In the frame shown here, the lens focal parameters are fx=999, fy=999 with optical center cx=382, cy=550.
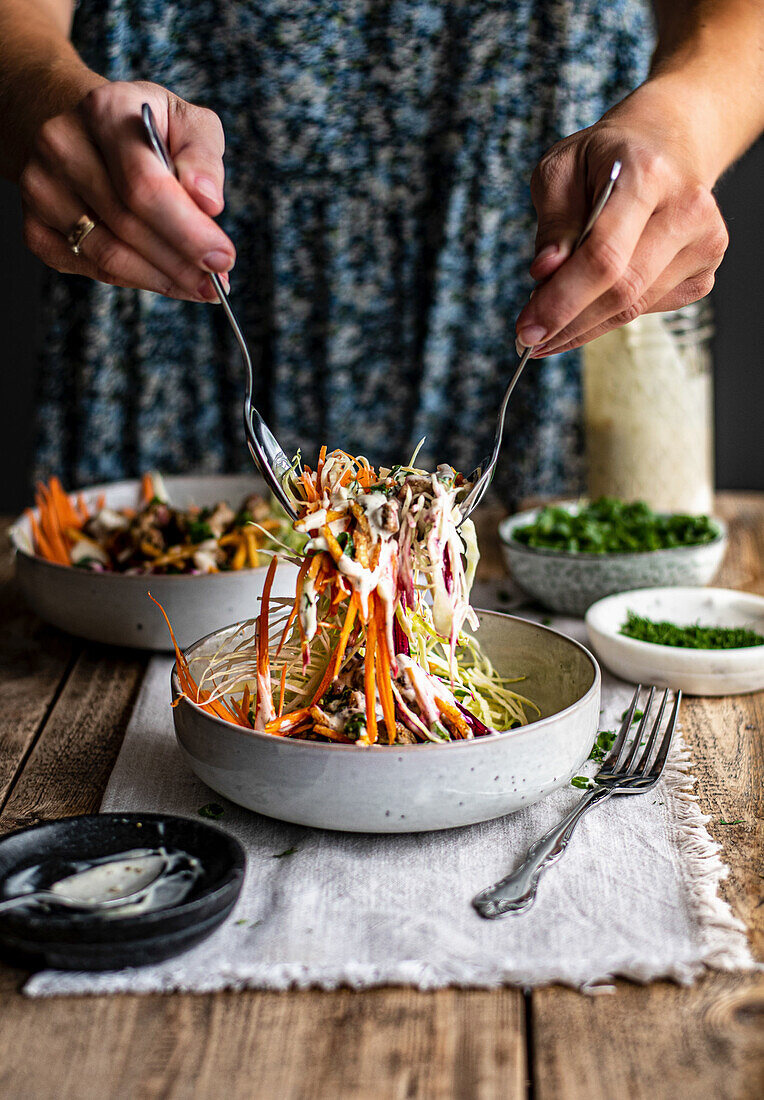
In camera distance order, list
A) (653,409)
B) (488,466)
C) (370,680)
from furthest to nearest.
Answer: (653,409) → (488,466) → (370,680)

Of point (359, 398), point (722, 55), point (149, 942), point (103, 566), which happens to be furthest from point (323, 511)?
point (359, 398)

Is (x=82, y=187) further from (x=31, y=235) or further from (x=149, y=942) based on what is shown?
(x=149, y=942)

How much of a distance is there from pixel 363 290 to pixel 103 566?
4.02ft

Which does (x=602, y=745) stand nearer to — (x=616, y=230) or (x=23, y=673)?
(x=616, y=230)

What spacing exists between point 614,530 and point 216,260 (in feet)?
2.96

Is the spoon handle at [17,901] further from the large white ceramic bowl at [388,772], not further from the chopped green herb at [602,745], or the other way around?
the chopped green herb at [602,745]

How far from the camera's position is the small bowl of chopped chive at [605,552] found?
5.13 ft

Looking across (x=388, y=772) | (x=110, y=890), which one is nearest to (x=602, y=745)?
(x=388, y=772)

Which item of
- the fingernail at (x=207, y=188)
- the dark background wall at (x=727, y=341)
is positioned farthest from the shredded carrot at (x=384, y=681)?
the dark background wall at (x=727, y=341)

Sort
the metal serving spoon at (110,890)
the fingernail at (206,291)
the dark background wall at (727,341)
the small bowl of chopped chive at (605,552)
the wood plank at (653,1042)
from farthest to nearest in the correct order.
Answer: the dark background wall at (727,341) < the small bowl of chopped chive at (605,552) < the fingernail at (206,291) < the metal serving spoon at (110,890) < the wood plank at (653,1042)

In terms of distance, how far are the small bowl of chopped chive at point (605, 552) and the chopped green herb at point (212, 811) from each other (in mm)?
742

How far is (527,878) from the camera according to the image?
88 cm

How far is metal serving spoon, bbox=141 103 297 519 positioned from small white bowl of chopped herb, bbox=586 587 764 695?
510 millimetres

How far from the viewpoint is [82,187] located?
1104mm
